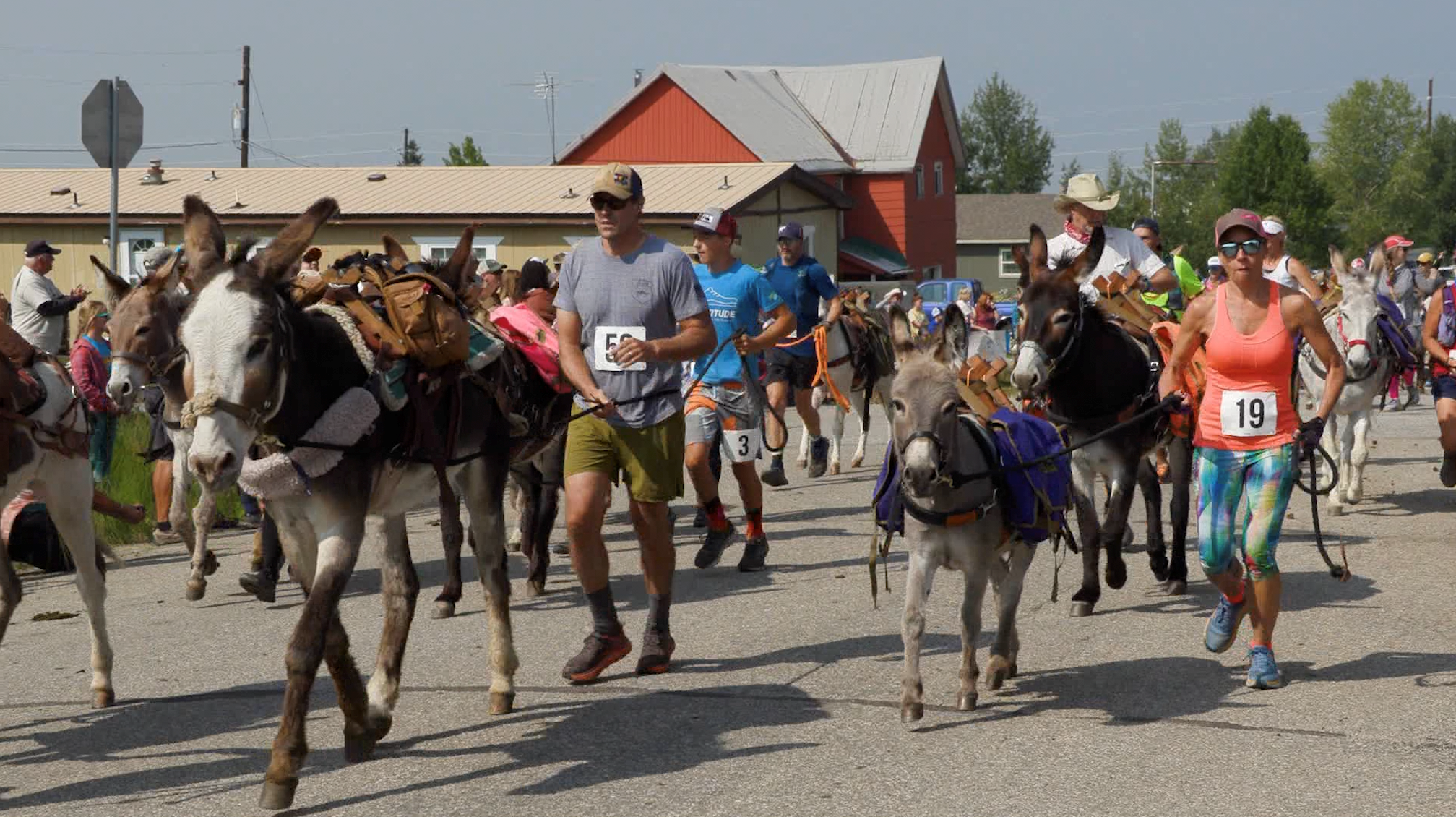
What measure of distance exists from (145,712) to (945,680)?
3.72 meters

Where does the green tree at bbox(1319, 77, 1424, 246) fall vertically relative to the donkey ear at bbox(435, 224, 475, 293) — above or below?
above

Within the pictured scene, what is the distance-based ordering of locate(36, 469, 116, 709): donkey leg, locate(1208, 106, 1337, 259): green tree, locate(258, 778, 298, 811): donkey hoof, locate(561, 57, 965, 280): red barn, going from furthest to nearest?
locate(1208, 106, 1337, 259): green tree < locate(561, 57, 965, 280): red barn < locate(36, 469, 116, 709): donkey leg < locate(258, 778, 298, 811): donkey hoof

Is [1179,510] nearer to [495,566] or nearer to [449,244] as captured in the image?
[495,566]

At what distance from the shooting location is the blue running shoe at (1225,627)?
8.45 m

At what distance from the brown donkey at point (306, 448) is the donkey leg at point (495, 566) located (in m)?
0.01

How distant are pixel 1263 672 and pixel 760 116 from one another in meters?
56.5

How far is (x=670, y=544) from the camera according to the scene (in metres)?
9.00

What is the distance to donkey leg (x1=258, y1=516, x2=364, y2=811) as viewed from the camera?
648 cm

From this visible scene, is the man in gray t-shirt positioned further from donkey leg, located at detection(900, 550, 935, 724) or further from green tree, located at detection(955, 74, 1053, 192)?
green tree, located at detection(955, 74, 1053, 192)

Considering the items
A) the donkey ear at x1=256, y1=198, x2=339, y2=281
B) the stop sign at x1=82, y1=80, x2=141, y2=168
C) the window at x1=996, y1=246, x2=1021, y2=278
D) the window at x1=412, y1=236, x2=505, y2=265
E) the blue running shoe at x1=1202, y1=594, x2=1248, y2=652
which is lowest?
the blue running shoe at x1=1202, y1=594, x2=1248, y2=652

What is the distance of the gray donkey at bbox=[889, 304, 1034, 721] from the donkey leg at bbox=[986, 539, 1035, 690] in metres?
0.13

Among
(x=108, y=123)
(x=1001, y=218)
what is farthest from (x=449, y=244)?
(x=1001, y=218)

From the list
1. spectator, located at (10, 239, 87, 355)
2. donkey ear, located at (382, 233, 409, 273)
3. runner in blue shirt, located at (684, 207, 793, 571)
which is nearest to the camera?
donkey ear, located at (382, 233, 409, 273)

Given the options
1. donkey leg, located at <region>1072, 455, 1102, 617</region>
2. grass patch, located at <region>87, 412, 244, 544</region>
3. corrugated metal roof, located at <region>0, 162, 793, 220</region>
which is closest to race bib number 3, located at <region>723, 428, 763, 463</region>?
donkey leg, located at <region>1072, 455, 1102, 617</region>
